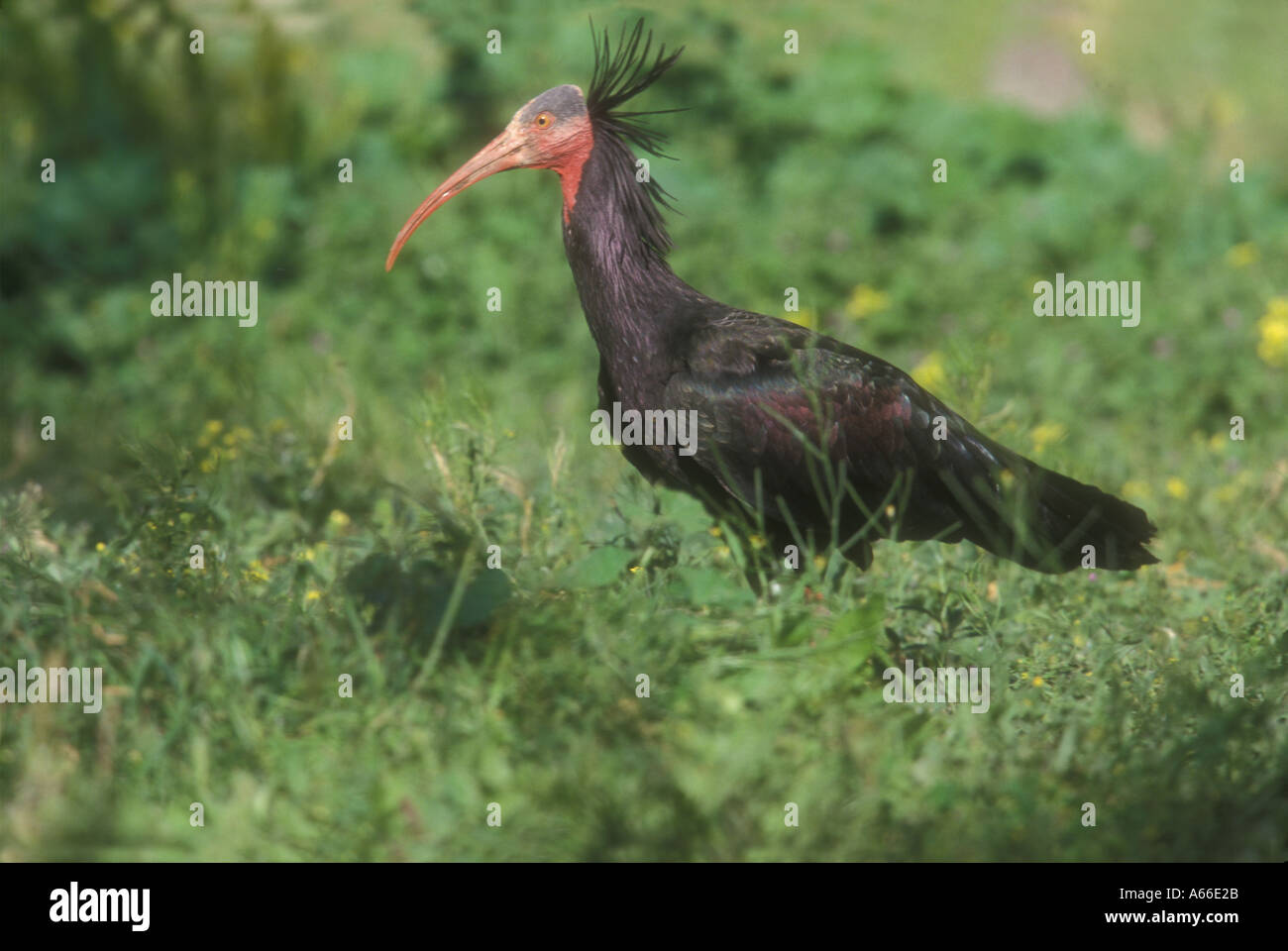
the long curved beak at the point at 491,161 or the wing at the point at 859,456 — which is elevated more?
the long curved beak at the point at 491,161

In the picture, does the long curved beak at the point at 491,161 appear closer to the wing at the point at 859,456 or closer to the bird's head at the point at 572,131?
the bird's head at the point at 572,131

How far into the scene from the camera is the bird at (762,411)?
424 centimetres

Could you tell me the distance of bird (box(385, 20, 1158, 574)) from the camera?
167 inches

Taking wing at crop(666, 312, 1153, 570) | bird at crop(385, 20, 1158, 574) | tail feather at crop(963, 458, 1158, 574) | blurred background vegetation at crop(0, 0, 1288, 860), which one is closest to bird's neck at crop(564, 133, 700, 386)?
bird at crop(385, 20, 1158, 574)

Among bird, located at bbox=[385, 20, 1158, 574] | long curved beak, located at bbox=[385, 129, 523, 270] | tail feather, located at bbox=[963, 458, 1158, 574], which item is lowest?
tail feather, located at bbox=[963, 458, 1158, 574]

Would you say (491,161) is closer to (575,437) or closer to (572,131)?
(572,131)

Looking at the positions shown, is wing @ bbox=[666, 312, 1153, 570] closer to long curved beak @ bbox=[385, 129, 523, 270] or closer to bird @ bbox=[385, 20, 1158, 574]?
bird @ bbox=[385, 20, 1158, 574]

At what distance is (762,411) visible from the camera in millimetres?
4227

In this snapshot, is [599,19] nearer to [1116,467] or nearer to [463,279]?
[463,279]

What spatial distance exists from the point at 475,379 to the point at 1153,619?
225 centimetres

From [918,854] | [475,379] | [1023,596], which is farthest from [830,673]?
[475,379]

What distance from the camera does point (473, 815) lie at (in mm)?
3100

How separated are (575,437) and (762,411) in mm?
1122

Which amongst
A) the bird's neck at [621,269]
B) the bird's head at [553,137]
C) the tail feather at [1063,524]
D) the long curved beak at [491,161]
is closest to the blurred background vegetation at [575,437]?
the tail feather at [1063,524]
